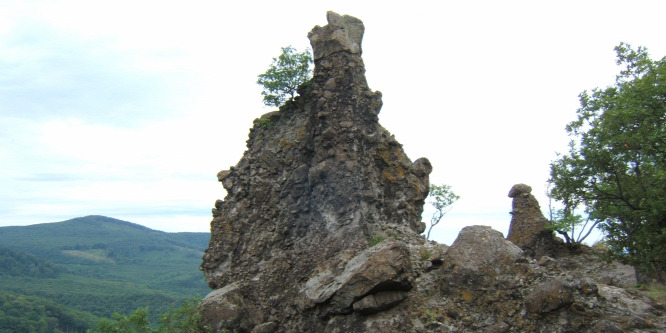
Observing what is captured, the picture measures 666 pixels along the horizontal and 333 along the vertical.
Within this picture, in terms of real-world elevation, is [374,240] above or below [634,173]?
below

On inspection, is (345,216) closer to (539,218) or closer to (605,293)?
(605,293)

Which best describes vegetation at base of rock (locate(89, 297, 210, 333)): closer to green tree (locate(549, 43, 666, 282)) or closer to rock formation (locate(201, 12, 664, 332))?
rock formation (locate(201, 12, 664, 332))

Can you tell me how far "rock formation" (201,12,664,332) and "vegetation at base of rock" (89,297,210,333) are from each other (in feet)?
1.95

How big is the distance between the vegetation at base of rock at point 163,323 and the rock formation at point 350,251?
0.59 m

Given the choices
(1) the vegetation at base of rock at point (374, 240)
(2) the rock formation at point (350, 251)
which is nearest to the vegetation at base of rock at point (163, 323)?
(2) the rock formation at point (350, 251)

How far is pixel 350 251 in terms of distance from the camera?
21.2 metres

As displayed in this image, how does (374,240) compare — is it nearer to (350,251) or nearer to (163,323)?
(350,251)

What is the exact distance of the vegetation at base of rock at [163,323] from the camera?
21.1 m

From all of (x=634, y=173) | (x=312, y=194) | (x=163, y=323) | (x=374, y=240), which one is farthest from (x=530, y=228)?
(x=163, y=323)

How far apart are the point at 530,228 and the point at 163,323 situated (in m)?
21.7

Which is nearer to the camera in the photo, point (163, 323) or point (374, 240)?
point (374, 240)

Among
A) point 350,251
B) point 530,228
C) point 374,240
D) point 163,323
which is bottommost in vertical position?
point 163,323

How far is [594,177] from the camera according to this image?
2236 centimetres

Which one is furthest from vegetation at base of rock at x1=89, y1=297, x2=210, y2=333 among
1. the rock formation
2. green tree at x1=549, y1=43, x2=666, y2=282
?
green tree at x1=549, y1=43, x2=666, y2=282
